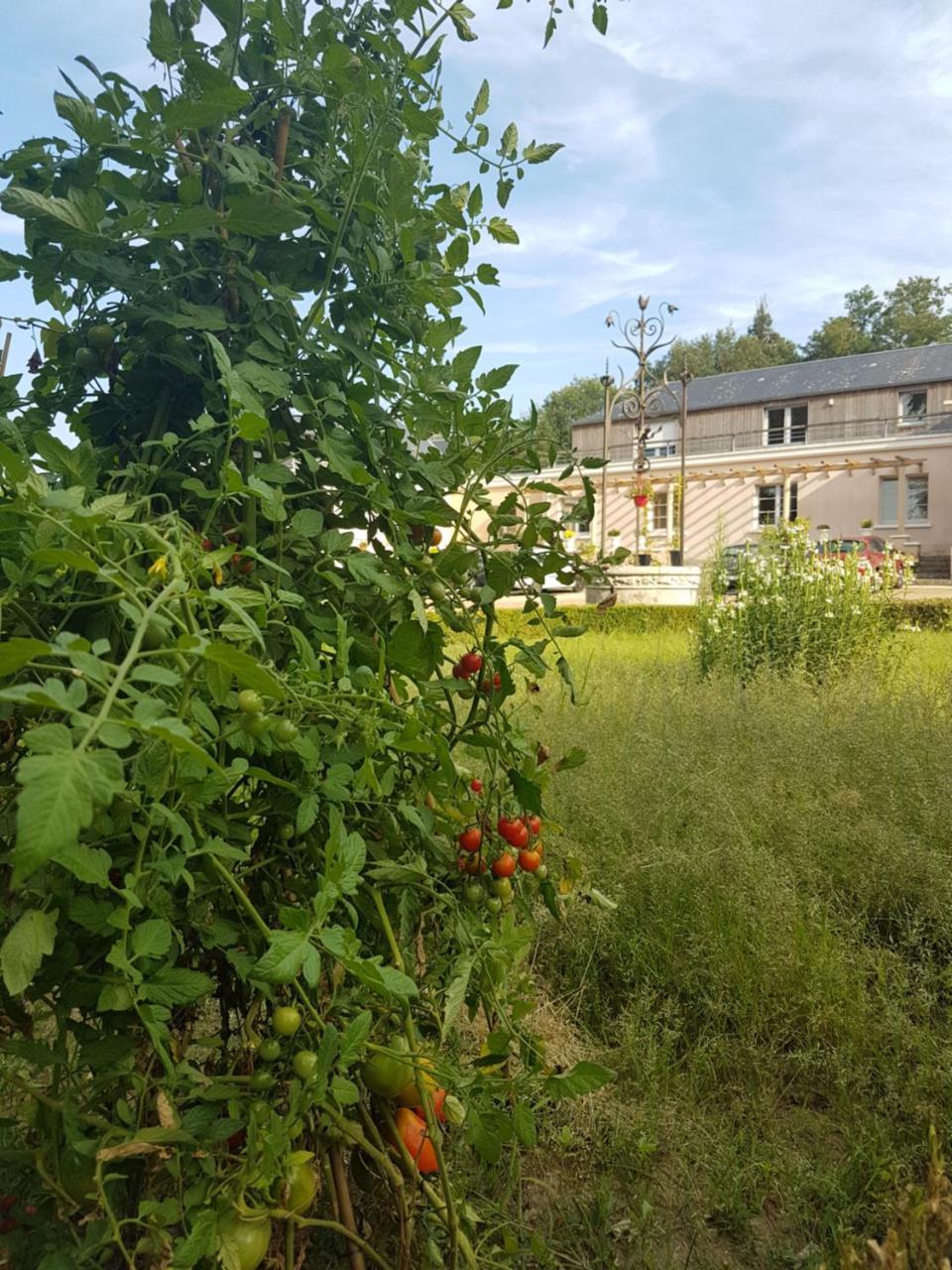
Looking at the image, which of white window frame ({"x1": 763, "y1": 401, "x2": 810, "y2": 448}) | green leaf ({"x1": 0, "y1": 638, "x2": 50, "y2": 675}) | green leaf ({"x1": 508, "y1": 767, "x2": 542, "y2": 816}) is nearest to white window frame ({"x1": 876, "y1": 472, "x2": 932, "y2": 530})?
white window frame ({"x1": 763, "y1": 401, "x2": 810, "y2": 448})

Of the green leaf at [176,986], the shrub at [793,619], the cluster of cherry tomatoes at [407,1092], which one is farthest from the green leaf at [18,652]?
the shrub at [793,619]

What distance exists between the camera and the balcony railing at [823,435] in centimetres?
2883

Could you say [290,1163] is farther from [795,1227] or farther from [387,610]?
[795,1227]

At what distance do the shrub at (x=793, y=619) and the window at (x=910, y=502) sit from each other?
69.4 feet

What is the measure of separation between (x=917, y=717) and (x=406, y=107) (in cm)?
382

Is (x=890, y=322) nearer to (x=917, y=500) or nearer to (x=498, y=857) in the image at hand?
(x=917, y=500)

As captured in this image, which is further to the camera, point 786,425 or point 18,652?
point 786,425

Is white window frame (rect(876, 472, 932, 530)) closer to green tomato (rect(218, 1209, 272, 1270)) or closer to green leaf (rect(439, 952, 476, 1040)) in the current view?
green leaf (rect(439, 952, 476, 1040))

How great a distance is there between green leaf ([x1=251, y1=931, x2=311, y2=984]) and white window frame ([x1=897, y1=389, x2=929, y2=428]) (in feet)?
105

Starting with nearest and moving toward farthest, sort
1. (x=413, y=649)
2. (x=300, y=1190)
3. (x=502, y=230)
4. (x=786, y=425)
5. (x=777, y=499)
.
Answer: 1. (x=300, y=1190)
2. (x=413, y=649)
3. (x=502, y=230)
4. (x=777, y=499)
5. (x=786, y=425)

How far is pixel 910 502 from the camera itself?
2741 centimetres

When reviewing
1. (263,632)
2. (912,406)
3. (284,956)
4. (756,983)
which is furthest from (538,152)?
(912,406)

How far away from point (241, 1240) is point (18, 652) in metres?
0.70

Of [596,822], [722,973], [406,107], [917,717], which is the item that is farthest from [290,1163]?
[917,717]
